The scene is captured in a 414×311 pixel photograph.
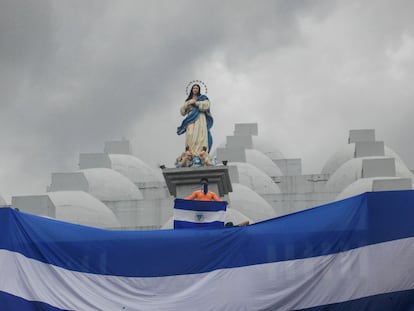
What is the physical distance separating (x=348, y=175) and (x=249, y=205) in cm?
727

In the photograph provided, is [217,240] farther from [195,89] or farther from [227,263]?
[195,89]

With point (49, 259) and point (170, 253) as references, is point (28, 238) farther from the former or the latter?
point (170, 253)

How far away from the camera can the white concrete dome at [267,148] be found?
1548 inches

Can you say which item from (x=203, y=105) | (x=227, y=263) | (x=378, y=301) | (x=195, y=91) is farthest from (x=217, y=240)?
(x=195, y=91)

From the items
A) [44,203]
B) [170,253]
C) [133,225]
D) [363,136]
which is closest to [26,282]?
[170,253]

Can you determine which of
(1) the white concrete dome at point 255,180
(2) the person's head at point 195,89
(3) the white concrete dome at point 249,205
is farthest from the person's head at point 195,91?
(1) the white concrete dome at point 255,180

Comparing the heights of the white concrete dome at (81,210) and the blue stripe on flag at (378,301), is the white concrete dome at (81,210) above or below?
above

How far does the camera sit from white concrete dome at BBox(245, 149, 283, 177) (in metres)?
35.6

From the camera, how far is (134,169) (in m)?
34.9

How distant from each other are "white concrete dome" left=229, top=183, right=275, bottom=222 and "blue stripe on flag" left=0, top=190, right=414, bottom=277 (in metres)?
15.6

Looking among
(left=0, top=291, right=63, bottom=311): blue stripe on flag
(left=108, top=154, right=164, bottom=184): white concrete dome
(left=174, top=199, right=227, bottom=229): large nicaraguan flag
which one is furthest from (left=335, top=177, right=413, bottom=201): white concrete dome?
(left=0, top=291, right=63, bottom=311): blue stripe on flag

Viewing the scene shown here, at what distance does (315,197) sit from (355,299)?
22076mm

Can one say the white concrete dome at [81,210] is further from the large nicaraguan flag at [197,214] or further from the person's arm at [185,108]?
the large nicaraguan flag at [197,214]

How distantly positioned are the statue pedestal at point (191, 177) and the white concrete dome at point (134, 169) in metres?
16.6
